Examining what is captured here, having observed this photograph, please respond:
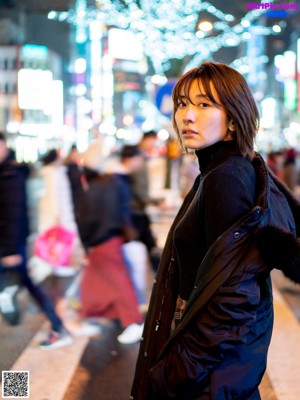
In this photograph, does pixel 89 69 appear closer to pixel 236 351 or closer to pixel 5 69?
pixel 5 69

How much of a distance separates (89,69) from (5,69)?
39.1 meters

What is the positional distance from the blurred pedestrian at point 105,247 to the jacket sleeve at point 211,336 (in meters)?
3.76

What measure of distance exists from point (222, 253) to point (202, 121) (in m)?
0.45

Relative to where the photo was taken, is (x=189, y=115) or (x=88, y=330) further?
(x=88, y=330)

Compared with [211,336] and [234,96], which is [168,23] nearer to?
[234,96]

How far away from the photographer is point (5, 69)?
327ft

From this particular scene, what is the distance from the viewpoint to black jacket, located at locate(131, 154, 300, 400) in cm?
194

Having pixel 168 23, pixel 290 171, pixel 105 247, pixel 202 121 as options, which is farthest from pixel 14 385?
pixel 290 171

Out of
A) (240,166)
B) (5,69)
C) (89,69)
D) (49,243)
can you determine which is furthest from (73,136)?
(240,166)

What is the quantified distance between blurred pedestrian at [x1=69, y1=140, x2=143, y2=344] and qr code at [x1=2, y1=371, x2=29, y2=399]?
1.46 meters

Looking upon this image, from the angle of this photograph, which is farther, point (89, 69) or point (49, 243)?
point (89, 69)

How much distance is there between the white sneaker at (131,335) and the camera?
18.6 feet

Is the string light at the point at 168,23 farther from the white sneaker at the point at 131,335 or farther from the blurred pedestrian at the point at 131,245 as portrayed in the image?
the white sneaker at the point at 131,335

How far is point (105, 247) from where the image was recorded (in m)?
5.92
